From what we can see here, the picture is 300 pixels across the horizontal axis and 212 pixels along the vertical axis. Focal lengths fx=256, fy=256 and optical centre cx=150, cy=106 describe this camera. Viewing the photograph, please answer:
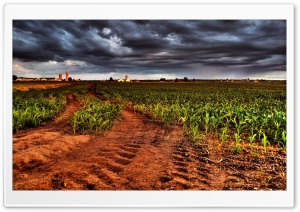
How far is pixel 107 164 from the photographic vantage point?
3.43m

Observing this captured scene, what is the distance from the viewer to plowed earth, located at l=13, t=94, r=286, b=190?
3080 millimetres

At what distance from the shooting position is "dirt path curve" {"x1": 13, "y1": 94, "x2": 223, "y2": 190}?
308 centimetres

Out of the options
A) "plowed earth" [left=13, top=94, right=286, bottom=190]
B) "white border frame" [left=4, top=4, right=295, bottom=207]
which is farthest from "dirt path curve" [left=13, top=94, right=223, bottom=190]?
"white border frame" [left=4, top=4, right=295, bottom=207]

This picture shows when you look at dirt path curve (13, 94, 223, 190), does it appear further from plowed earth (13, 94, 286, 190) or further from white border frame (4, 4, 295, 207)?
white border frame (4, 4, 295, 207)

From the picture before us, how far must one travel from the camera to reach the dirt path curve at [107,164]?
10.1ft

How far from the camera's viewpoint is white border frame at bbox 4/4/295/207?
317 cm
